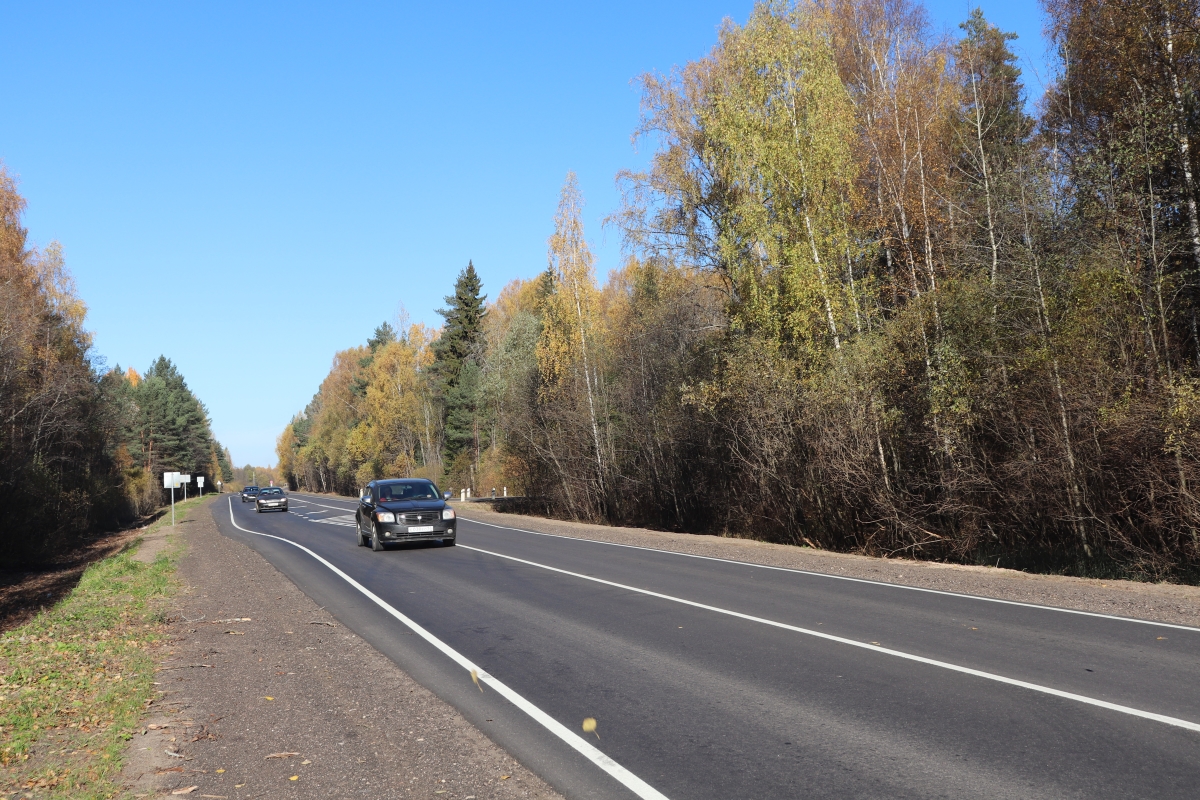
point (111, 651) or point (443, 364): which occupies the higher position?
point (443, 364)

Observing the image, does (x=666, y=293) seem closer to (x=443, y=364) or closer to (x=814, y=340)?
(x=814, y=340)

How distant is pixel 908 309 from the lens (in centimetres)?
1748

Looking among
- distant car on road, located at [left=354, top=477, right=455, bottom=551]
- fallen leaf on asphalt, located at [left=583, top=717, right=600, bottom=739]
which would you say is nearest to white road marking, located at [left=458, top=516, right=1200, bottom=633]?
distant car on road, located at [left=354, top=477, right=455, bottom=551]

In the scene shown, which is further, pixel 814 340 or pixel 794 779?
pixel 814 340

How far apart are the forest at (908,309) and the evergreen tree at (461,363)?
2836 cm

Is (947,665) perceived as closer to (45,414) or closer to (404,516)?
(404,516)

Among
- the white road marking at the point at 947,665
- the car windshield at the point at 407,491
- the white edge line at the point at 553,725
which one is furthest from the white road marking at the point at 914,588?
the white edge line at the point at 553,725

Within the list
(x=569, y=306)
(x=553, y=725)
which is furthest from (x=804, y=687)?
(x=569, y=306)

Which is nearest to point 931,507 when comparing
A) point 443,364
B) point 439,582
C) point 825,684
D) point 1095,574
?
point 1095,574

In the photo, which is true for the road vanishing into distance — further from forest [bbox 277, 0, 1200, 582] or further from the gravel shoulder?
forest [bbox 277, 0, 1200, 582]

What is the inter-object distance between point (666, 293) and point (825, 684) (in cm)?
2284

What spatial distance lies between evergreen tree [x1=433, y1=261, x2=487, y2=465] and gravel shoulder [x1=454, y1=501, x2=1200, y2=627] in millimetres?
43303

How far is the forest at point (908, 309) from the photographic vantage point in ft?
44.3

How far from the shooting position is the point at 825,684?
21.2 ft
